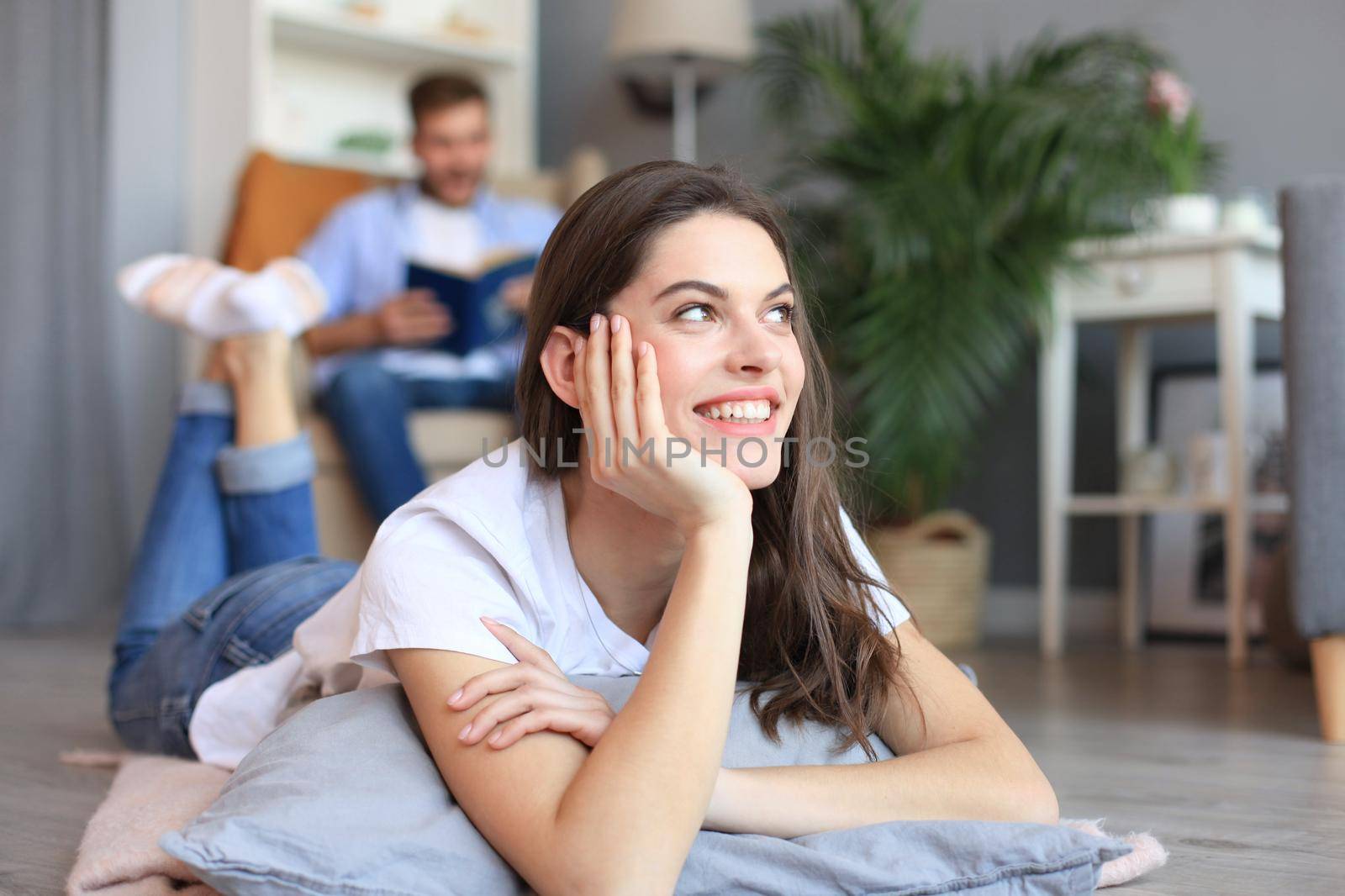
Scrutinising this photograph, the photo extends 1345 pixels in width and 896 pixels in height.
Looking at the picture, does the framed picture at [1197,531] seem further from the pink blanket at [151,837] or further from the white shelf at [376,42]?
the white shelf at [376,42]

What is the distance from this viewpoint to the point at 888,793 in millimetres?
995

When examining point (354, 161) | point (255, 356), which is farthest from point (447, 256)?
point (255, 356)

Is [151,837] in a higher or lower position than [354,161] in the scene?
lower

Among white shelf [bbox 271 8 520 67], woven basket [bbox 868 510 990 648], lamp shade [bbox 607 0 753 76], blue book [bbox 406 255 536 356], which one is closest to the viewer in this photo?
blue book [bbox 406 255 536 356]

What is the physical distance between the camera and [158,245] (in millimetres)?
3578

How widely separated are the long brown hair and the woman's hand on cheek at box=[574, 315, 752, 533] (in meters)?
0.09

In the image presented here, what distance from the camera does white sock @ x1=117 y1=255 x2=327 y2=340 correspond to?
Result: 1878 mm

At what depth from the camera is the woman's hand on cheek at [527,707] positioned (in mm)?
894

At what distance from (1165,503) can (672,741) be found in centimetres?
220

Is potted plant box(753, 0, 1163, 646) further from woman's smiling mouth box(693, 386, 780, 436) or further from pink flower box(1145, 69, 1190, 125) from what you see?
woman's smiling mouth box(693, 386, 780, 436)

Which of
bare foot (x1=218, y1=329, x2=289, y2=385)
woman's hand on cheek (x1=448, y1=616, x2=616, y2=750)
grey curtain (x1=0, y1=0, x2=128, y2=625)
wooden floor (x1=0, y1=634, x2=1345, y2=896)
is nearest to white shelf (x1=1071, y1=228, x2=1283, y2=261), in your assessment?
wooden floor (x1=0, y1=634, x2=1345, y2=896)

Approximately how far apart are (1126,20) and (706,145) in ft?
4.11

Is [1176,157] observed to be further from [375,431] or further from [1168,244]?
[375,431]

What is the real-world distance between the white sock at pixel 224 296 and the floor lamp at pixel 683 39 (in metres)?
1.58
